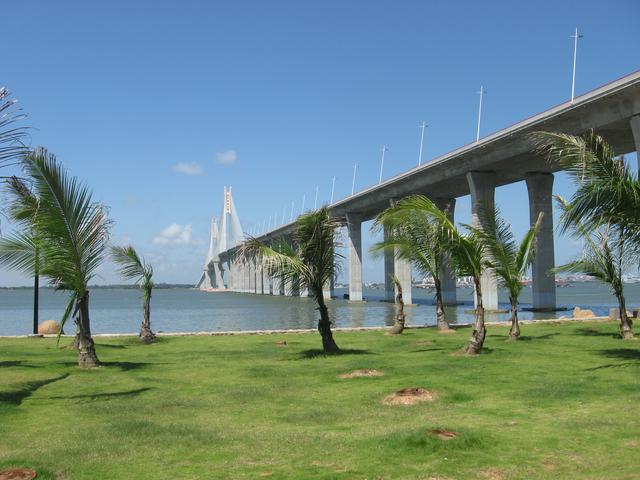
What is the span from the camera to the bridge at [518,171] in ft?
114

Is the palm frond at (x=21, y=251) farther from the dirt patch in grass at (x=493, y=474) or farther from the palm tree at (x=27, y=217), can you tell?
the dirt patch in grass at (x=493, y=474)

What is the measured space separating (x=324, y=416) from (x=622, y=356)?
27.7 feet

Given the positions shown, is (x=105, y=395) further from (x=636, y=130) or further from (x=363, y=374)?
(x=636, y=130)

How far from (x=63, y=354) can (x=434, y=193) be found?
55988 mm

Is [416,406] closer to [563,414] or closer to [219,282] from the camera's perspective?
[563,414]

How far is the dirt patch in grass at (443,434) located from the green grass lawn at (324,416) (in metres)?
0.08

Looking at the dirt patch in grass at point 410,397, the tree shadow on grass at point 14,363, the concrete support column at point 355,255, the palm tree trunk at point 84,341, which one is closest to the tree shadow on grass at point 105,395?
the palm tree trunk at point 84,341

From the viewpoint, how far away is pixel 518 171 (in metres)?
53.0

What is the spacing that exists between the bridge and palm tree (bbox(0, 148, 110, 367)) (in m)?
4.88

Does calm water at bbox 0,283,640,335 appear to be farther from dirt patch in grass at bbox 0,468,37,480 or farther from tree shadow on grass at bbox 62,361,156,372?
dirt patch in grass at bbox 0,468,37,480

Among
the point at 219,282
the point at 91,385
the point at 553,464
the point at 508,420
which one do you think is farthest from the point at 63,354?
the point at 219,282

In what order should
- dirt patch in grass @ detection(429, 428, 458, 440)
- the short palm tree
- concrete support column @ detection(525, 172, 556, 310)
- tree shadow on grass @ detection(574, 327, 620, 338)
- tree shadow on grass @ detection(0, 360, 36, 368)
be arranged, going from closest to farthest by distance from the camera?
dirt patch in grass @ detection(429, 428, 458, 440), tree shadow on grass @ detection(0, 360, 36, 368), the short palm tree, tree shadow on grass @ detection(574, 327, 620, 338), concrete support column @ detection(525, 172, 556, 310)

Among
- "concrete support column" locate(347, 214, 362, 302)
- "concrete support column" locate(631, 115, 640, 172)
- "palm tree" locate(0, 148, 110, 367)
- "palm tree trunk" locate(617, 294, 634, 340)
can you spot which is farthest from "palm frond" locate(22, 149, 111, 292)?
"concrete support column" locate(347, 214, 362, 302)

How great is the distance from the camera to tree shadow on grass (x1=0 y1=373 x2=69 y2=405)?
1090 cm
